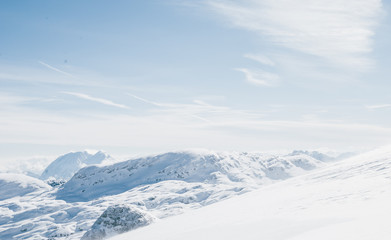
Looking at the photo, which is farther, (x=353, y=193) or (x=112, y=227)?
(x=112, y=227)

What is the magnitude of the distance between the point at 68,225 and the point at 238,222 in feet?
476

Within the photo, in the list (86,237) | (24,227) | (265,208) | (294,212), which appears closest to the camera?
(294,212)

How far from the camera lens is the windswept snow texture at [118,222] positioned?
2634cm

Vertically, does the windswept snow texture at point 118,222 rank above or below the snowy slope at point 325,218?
below

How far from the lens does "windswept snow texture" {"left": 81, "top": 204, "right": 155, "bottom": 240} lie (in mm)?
26344

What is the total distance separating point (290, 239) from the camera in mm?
7855

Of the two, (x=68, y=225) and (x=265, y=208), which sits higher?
(x=265, y=208)

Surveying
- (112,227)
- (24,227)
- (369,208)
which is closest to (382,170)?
(369,208)

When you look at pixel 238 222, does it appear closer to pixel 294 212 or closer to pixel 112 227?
pixel 294 212

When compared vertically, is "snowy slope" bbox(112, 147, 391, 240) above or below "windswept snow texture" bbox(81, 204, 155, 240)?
above

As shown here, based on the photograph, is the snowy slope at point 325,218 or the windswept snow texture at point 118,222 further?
the windswept snow texture at point 118,222

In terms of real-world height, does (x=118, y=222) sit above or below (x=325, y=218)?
below

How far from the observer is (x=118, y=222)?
27.4 metres

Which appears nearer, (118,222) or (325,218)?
(325,218)
